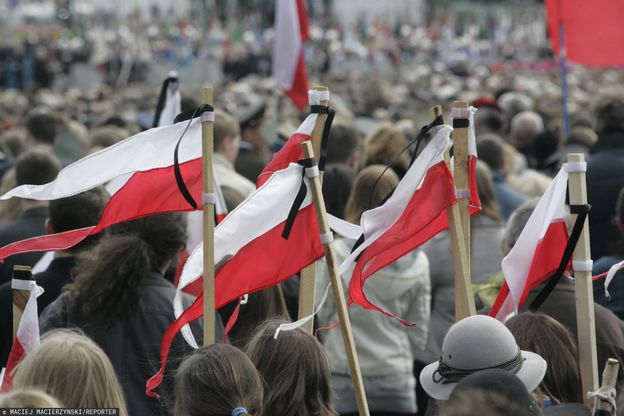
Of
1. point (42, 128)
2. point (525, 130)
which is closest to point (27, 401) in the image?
point (42, 128)

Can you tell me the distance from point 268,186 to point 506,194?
155 inches

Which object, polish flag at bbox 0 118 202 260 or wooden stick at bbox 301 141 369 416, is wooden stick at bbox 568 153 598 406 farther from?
polish flag at bbox 0 118 202 260

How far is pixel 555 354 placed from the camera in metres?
4.24

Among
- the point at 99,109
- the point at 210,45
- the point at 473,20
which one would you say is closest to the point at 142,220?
the point at 99,109

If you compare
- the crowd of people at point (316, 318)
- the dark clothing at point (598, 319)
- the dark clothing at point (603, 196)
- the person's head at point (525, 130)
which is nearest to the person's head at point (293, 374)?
the crowd of people at point (316, 318)

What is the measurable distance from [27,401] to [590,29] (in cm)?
762

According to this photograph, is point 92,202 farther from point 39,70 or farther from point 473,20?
point 473,20

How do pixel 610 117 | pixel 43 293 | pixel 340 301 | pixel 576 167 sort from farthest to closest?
1. pixel 610 117
2. pixel 43 293
3. pixel 576 167
4. pixel 340 301

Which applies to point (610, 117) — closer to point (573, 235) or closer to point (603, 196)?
point (603, 196)

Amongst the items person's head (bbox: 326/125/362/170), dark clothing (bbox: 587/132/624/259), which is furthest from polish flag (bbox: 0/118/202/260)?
dark clothing (bbox: 587/132/624/259)

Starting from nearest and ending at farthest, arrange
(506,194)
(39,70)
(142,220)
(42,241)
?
(42,241) < (142,220) < (506,194) < (39,70)

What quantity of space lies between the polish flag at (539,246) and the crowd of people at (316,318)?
0.83 ft

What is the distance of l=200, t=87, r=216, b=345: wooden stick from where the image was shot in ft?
14.1

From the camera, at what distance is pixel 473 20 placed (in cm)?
6059
